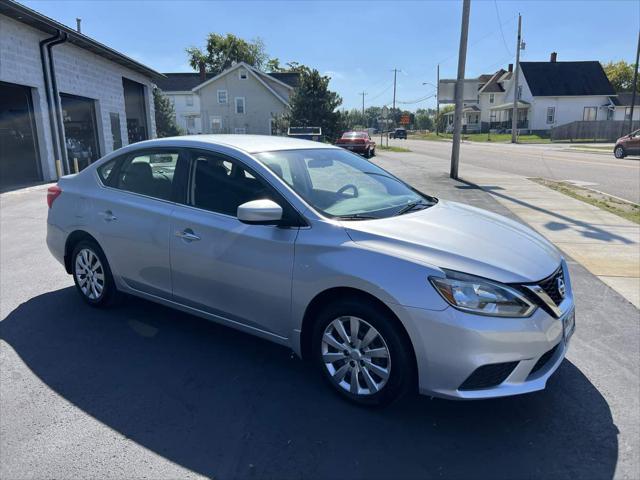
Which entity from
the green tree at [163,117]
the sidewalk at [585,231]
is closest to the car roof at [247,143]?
the sidewalk at [585,231]

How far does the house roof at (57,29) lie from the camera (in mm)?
13288

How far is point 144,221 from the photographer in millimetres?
4160

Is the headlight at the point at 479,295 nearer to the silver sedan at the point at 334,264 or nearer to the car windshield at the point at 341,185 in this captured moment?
the silver sedan at the point at 334,264

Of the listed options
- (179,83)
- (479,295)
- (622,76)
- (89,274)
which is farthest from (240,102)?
(622,76)

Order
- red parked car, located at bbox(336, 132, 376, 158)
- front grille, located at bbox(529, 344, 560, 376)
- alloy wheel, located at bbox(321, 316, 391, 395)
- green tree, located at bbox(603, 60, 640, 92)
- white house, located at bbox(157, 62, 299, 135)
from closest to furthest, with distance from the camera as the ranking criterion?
front grille, located at bbox(529, 344, 560, 376) → alloy wheel, located at bbox(321, 316, 391, 395) → red parked car, located at bbox(336, 132, 376, 158) → white house, located at bbox(157, 62, 299, 135) → green tree, located at bbox(603, 60, 640, 92)

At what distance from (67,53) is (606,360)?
18853mm

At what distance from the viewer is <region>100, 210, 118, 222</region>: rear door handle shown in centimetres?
442

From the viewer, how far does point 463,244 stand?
121 inches

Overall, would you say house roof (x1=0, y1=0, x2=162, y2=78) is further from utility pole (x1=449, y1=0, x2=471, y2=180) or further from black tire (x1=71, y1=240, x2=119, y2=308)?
utility pole (x1=449, y1=0, x2=471, y2=180)

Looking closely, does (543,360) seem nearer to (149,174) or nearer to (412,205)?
(412,205)

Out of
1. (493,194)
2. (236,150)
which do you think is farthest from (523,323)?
(493,194)

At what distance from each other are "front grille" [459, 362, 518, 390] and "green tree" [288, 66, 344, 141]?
37.6 meters

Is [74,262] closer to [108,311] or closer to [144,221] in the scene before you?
[108,311]

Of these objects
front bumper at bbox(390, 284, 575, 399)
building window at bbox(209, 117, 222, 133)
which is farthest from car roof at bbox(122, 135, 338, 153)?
building window at bbox(209, 117, 222, 133)
